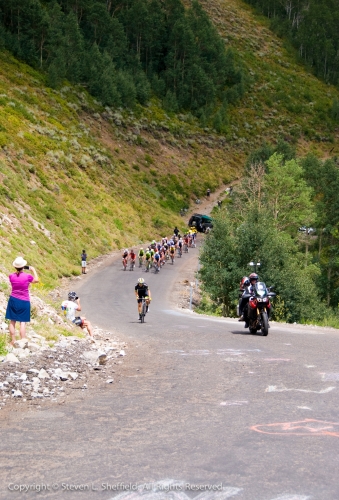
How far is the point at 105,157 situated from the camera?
210 ft

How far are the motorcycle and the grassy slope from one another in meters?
12.7

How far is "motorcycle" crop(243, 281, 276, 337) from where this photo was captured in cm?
1471

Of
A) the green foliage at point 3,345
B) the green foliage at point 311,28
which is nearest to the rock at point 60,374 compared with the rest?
the green foliage at point 3,345

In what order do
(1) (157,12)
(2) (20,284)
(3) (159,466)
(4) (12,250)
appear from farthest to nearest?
1. (1) (157,12)
2. (4) (12,250)
3. (2) (20,284)
4. (3) (159,466)

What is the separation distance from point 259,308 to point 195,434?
901cm

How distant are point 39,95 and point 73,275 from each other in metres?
34.0

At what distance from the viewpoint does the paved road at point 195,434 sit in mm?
4699

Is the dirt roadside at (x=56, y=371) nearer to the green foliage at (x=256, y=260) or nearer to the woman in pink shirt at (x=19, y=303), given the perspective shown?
the woman in pink shirt at (x=19, y=303)

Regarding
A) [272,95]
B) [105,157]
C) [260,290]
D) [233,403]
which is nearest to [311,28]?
[272,95]

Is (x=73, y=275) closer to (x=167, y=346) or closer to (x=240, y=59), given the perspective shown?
(x=167, y=346)

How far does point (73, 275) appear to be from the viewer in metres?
37.3

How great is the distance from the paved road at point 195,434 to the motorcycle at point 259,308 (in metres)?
3.18

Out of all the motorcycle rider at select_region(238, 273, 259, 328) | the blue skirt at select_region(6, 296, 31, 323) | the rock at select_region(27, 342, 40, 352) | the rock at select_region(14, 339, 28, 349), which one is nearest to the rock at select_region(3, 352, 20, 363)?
the rock at select_region(14, 339, 28, 349)

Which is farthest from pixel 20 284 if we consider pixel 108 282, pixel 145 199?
pixel 145 199
